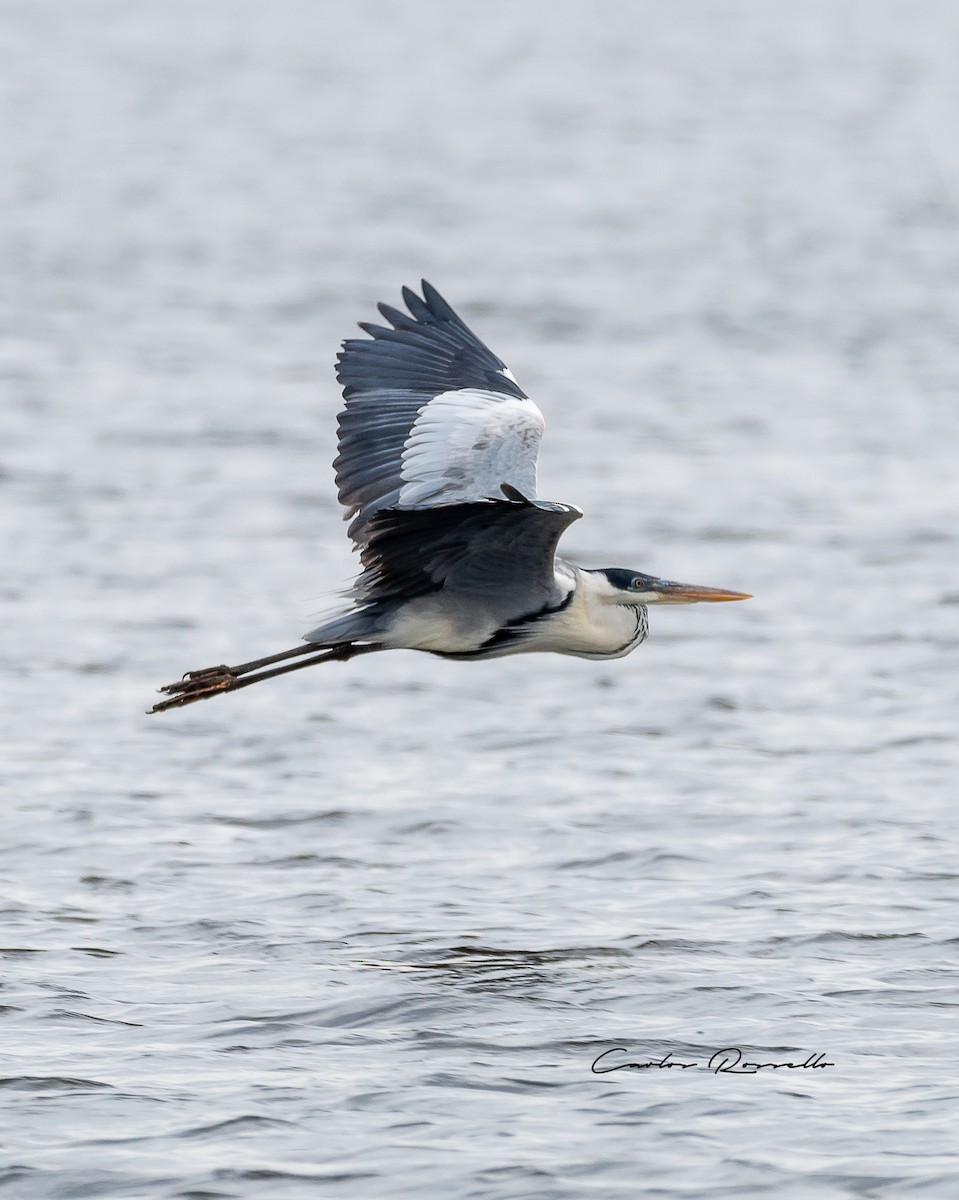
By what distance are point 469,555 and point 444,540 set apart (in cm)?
15

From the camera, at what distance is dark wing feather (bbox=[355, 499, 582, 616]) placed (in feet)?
26.7

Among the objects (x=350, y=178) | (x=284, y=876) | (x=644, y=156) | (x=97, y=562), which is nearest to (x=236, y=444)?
(x=97, y=562)

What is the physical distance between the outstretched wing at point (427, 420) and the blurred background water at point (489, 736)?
1736mm

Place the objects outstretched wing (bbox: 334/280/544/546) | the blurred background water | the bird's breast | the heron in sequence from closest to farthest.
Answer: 1. the blurred background water
2. the heron
3. outstretched wing (bbox: 334/280/544/546)
4. the bird's breast

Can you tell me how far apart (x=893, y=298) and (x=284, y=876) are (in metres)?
16.4

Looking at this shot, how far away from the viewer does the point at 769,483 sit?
58.2ft

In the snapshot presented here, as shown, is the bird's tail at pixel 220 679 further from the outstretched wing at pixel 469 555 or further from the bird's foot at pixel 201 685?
→ the outstretched wing at pixel 469 555

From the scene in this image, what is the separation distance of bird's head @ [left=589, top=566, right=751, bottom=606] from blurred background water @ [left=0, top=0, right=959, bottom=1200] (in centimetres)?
122

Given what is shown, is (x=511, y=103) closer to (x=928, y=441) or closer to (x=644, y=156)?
(x=644, y=156)
